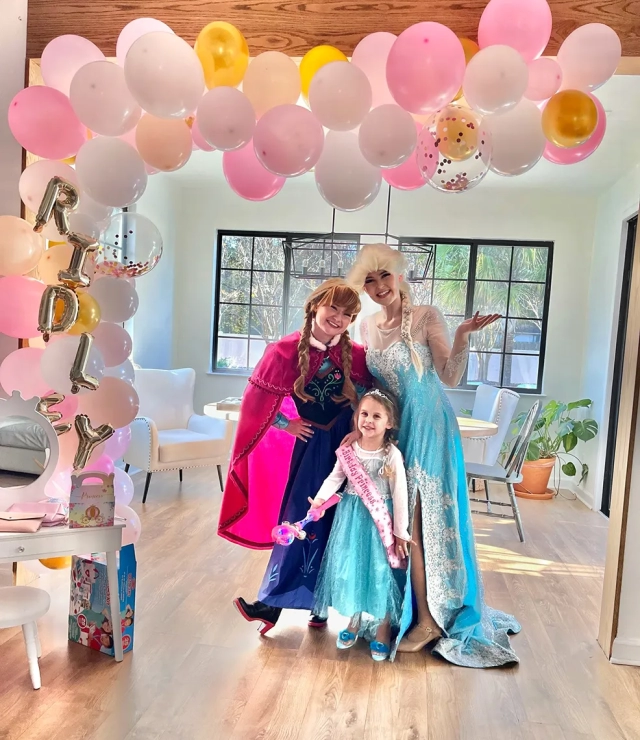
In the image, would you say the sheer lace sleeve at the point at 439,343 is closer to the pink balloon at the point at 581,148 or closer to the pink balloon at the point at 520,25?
the pink balloon at the point at 581,148

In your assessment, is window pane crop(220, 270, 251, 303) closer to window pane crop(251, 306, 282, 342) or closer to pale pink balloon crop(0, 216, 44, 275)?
window pane crop(251, 306, 282, 342)

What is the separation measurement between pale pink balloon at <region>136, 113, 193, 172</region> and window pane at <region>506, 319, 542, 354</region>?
461 centimetres

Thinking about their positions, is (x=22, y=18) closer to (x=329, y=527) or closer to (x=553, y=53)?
(x=553, y=53)

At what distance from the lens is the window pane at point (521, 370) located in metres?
6.34

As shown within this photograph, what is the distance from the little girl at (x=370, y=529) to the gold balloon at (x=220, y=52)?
1.20 meters

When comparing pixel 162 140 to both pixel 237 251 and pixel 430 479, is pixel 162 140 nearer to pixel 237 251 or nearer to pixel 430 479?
pixel 430 479

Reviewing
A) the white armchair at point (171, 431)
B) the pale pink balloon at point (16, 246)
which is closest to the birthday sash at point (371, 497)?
the pale pink balloon at point (16, 246)

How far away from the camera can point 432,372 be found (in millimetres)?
2662

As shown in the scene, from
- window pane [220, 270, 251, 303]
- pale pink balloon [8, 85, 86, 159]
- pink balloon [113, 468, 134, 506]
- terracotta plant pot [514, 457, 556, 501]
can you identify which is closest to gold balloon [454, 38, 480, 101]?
pale pink balloon [8, 85, 86, 159]

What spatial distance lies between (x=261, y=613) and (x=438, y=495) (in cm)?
84

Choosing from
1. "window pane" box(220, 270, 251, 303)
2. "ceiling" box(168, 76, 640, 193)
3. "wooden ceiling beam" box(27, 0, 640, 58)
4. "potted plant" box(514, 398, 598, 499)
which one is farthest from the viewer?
"window pane" box(220, 270, 251, 303)

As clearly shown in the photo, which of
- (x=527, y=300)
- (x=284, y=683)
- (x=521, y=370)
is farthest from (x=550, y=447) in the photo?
(x=284, y=683)

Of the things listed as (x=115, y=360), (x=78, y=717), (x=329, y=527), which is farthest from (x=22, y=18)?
(x=78, y=717)

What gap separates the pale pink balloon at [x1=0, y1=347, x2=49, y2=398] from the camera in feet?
7.80
